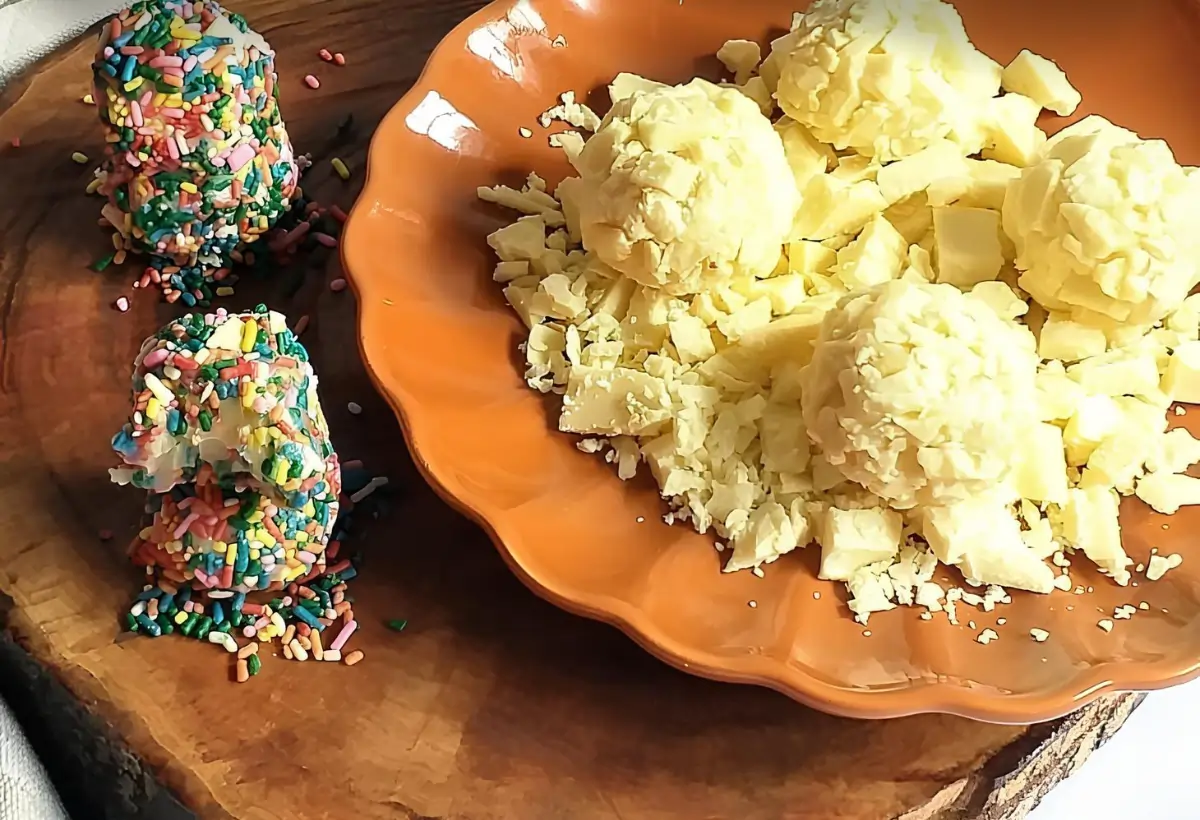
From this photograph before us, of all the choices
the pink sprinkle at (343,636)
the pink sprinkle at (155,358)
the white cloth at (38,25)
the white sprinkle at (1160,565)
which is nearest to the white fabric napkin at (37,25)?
the white cloth at (38,25)

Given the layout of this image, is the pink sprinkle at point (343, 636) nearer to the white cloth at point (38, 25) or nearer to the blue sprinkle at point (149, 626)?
the blue sprinkle at point (149, 626)

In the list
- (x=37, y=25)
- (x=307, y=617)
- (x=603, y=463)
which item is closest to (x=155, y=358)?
(x=307, y=617)

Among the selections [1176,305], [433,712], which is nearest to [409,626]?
[433,712]

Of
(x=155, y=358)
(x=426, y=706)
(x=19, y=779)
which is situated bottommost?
(x=19, y=779)

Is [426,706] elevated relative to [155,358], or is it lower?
lower

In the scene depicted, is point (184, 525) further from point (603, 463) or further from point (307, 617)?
point (603, 463)

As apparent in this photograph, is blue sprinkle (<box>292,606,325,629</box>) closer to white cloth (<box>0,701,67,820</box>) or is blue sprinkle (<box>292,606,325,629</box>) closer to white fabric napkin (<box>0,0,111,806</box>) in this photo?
white cloth (<box>0,701,67,820</box>)

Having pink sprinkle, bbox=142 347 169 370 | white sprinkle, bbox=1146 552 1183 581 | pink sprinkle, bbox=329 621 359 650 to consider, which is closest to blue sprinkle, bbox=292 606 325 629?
pink sprinkle, bbox=329 621 359 650
